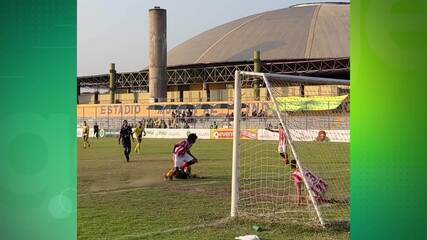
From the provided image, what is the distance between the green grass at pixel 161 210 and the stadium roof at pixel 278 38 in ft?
197

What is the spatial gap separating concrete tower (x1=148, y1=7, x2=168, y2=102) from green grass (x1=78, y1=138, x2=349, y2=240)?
49.3 metres

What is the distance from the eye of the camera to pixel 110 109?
63062 mm

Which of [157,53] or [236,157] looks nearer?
[236,157]

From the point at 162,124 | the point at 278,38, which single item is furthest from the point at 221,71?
the point at 162,124

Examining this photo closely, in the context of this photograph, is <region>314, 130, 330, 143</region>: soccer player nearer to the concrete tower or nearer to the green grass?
the green grass

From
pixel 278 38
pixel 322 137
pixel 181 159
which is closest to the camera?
pixel 181 159

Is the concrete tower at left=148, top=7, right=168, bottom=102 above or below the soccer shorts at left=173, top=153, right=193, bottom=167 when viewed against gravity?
above

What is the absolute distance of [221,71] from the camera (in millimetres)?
75125

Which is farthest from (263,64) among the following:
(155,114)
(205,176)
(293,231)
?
(293,231)

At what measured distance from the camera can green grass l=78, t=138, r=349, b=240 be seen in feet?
28.9

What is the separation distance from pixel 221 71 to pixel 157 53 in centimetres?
1055
